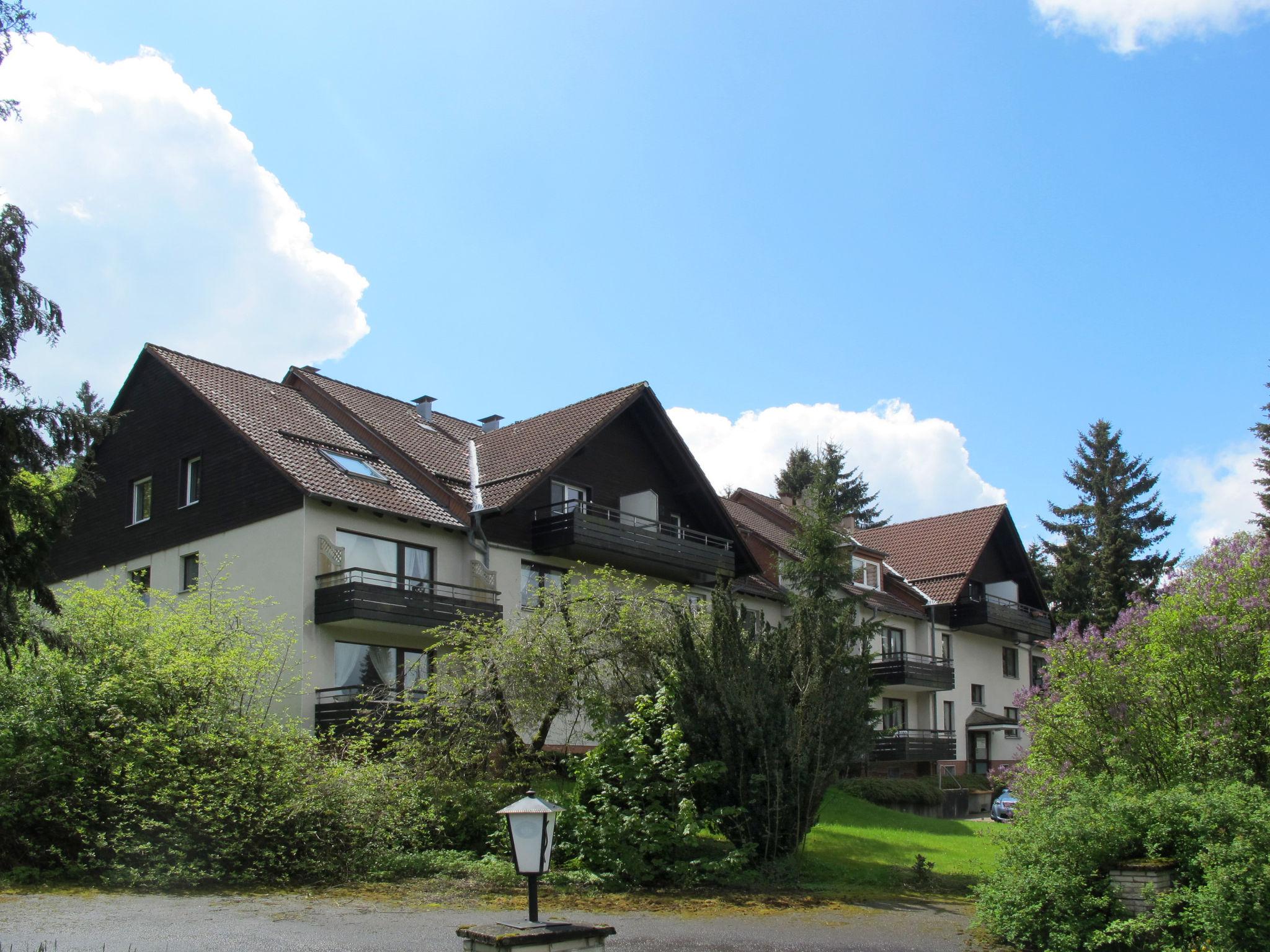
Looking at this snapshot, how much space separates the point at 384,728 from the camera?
22203 mm

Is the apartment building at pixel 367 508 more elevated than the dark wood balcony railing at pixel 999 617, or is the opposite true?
the apartment building at pixel 367 508

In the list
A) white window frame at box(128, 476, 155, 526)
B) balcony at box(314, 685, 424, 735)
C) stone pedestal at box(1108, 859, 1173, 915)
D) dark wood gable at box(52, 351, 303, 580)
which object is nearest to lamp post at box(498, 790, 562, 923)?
stone pedestal at box(1108, 859, 1173, 915)

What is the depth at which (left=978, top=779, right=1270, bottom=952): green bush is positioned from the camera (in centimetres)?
1045

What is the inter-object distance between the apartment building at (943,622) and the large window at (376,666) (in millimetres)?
13979

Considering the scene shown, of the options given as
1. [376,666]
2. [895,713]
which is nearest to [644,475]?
[376,666]

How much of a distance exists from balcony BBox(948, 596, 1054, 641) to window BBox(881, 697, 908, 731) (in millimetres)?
4242

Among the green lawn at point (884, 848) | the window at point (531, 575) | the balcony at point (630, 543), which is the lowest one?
the green lawn at point (884, 848)

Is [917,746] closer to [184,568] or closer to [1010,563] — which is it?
[1010,563]

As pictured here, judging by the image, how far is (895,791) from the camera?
112 feet

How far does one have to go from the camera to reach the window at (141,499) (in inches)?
1137

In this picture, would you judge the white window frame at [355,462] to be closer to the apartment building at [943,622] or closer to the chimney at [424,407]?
the chimney at [424,407]

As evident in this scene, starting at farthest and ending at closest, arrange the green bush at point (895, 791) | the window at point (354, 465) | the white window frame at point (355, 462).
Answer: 1. the green bush at point (895, 791)
2. the window at point (354, 465)
3. the white window frame at point (355, 462)

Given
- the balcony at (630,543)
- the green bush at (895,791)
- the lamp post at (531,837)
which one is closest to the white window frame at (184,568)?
the balcony at (630,543)

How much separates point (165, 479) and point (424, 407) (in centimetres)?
837
